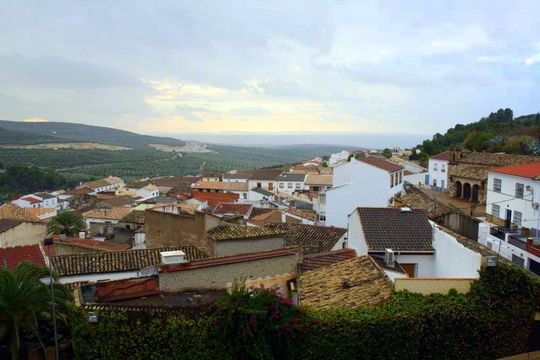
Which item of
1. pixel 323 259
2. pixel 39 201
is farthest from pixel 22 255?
pixel 39 201

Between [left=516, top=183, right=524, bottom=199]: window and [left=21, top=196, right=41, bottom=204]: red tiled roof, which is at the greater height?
[left=516, top=183, right=524, bottom=199]: window

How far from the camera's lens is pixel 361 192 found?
1220 inches

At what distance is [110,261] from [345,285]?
8534 mm

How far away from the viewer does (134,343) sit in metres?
9.25

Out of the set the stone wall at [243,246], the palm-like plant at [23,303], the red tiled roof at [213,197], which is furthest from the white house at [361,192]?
the red tiled roof at [213,197]

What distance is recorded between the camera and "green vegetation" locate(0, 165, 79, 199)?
3669 inches

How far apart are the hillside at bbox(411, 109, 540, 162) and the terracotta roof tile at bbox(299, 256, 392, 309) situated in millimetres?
39513

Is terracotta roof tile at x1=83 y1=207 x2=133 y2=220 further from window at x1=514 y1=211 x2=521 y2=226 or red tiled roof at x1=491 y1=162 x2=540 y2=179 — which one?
window at x1=514 y1=211 x2=521 y2=226

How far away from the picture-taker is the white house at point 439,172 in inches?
1774

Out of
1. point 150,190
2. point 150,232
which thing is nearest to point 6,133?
point 150,190

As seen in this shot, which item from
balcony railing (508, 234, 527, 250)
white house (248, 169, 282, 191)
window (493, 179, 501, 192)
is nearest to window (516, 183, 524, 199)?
window (493, 179, 501, 192)

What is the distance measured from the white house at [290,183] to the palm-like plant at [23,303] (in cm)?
5824

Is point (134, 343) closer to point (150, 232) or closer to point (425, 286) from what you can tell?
point (425, 286)

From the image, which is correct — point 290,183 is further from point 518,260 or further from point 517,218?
point 518,260
